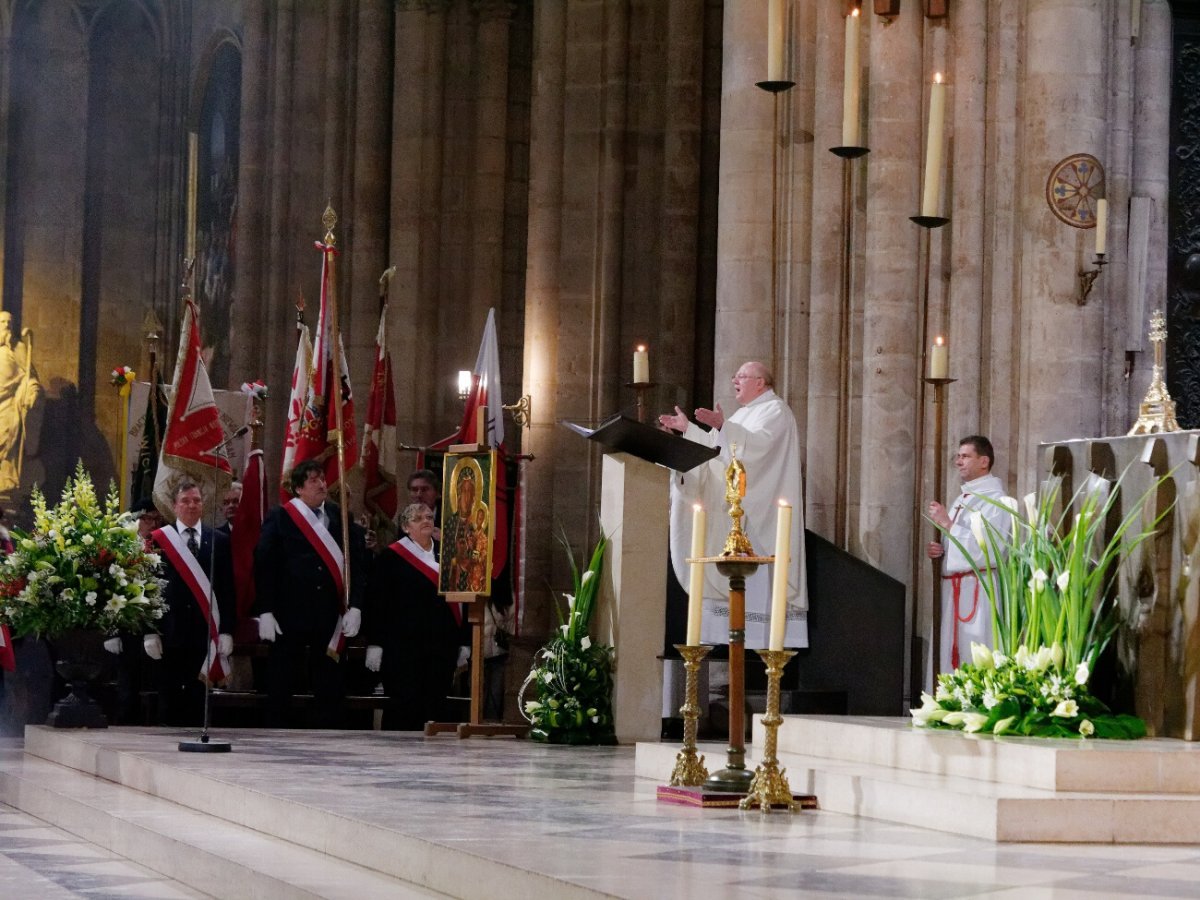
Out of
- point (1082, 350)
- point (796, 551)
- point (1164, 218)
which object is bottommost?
point (796, 551)

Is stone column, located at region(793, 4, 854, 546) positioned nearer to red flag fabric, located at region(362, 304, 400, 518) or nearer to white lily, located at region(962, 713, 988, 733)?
white lily, located at region(962, 713, 988, 733)

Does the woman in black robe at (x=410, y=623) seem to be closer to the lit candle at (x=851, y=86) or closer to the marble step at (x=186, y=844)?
the marble step at (x=186, y=844)

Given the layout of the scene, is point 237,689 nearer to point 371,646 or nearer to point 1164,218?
point 371,646

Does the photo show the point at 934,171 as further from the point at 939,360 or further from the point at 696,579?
the point at 696,579

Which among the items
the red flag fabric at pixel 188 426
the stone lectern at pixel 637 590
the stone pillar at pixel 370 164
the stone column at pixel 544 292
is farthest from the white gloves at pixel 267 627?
the stone pillar at pixel 370 164

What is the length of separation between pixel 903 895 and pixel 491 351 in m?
8.31

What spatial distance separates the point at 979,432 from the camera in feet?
36.2

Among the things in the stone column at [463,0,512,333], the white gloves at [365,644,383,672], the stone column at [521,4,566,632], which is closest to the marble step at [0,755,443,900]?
the white gloves at [365,644,383,672]

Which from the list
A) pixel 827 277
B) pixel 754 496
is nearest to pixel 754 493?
pixel 754 496

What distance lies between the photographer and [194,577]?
12570 mm

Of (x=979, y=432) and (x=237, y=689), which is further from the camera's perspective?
(x=237, y=689)

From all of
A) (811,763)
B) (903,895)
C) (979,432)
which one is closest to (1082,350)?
(979,432)

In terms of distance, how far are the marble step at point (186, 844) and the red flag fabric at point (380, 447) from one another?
5841mm

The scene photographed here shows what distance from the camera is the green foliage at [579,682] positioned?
10.4m
